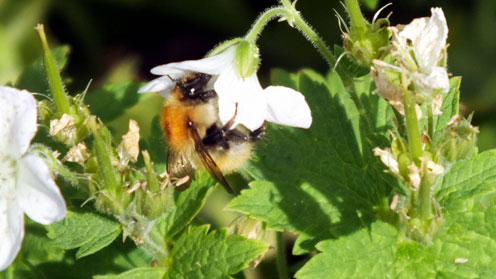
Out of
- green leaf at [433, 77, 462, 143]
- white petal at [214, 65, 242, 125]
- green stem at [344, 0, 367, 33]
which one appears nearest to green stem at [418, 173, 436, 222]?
green leaf at [433, 77, 462, 143]

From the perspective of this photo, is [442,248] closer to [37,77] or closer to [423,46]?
[423,46]

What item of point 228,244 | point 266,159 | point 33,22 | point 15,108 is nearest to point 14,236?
point 15,108

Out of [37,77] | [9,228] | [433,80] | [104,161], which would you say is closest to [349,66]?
[433,80]

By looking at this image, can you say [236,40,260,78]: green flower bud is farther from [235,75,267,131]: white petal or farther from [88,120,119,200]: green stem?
[88,120,119,200]: green stem

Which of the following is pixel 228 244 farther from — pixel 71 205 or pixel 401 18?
pixel 401 18

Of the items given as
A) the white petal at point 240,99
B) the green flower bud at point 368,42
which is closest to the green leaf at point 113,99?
the white petal at point 240,99
